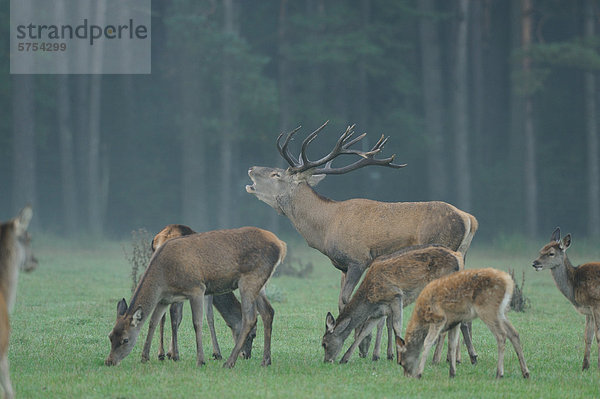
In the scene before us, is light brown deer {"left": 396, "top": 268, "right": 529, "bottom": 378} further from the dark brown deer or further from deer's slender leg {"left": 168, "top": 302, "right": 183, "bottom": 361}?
deer's slender leg {"left": 168, "top": 302, "right": 183, "bottom": 361}

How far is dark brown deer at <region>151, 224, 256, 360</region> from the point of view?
30.5 feet

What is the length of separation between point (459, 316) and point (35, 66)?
2783 centimetres

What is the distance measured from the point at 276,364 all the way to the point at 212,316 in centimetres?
119

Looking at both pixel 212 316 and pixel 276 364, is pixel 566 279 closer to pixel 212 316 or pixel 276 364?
pixel 276 364

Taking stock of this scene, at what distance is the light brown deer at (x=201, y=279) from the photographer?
28.6 feet

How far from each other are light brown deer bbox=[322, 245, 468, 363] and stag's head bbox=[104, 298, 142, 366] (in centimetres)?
197

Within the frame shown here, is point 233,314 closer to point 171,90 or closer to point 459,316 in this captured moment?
point 459,316

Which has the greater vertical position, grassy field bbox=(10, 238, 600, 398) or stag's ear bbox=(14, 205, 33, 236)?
stag's ear bbox=(14, 205, 33, 236)

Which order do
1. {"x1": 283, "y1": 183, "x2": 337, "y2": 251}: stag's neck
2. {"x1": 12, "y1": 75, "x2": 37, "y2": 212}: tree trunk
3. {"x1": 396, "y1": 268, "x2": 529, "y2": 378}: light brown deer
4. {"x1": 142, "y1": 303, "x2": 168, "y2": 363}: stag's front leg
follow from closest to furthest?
1. {"x1": 396, "y1": 268, "x2": 529, "y2": 378}: light brown deer
2. {"x1": 142, "y1": 303, "x2": 168, "y2": 363}: stag's front leg
3. {"x1": 283, "y1": 183, "x2": 337, "y2": 251}: stag's neck
4. {"x1": 12, "y1": 75, "x2": 37, "y2": 212}: tree trunk

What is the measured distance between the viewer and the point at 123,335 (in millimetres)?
8625

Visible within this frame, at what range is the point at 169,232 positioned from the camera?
1027 cm

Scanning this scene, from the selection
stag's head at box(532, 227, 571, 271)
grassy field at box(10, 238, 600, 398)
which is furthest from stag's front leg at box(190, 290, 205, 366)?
stag's head at box(532, 227, 571, 271)

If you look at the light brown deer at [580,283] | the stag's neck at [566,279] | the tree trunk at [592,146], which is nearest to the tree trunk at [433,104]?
the tree trunk at [592,146]

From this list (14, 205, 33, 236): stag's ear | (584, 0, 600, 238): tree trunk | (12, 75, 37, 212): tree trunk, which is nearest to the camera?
(14, 205, 33, 236): stag's ear
